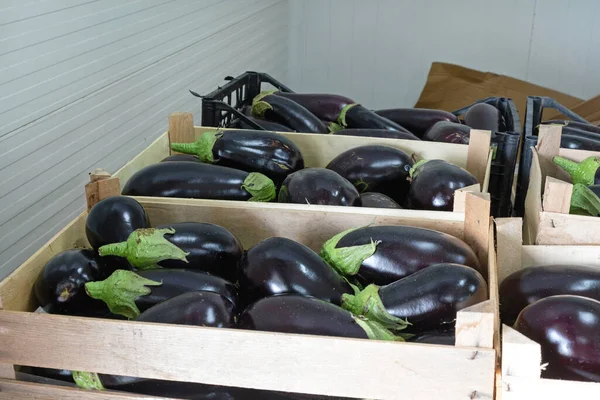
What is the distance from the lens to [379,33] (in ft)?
14.4

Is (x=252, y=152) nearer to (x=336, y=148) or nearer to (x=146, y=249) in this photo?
(x=336, y=148)

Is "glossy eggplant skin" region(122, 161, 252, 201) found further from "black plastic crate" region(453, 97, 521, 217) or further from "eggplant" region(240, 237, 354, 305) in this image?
"black plastic crate" region(453, 97, 521, 217)

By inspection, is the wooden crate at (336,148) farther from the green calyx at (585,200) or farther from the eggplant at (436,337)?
the eggplant at (436,337)

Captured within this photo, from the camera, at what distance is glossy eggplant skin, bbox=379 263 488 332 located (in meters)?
0.98

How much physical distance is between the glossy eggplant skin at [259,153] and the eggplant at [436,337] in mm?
655

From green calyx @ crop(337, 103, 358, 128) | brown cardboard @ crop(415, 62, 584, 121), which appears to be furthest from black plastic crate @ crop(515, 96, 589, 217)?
brown cardboard @ crop(415, 62, 584, 121)

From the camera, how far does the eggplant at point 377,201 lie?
1.42 meters

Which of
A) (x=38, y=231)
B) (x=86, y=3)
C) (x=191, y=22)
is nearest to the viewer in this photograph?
(x=38, y=231)

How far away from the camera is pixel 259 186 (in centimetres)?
144

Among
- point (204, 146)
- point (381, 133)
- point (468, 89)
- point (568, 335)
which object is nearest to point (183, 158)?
point (204, 146)

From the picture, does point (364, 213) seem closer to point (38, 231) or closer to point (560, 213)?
point (560, 213)

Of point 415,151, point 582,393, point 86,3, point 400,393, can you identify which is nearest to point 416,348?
point 400,393

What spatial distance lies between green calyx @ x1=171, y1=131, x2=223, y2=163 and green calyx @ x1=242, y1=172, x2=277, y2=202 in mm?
173

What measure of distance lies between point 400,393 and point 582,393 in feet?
0.68
